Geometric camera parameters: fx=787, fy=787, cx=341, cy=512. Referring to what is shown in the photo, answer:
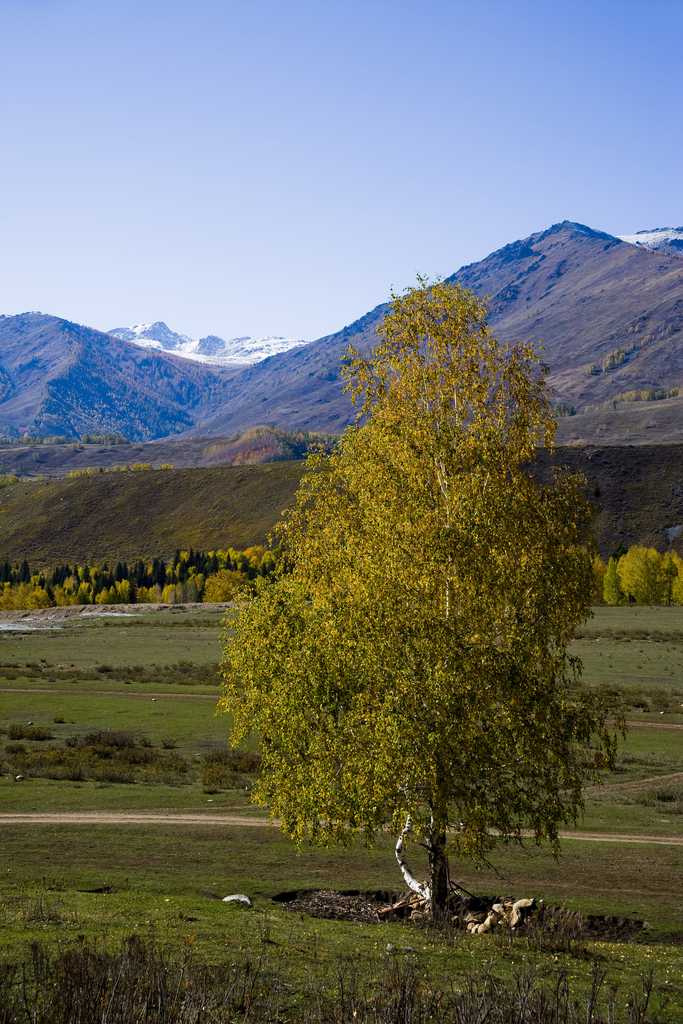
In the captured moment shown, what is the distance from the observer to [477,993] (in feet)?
37.0

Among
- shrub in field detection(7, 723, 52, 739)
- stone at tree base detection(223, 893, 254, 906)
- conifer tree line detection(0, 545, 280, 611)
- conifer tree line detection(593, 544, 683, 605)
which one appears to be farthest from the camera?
conifer tree line detection(0, 545, 280, 611)

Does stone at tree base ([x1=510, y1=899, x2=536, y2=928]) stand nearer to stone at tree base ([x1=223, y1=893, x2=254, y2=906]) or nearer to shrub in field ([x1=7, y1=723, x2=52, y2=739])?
stone at tree base ([x1=223, y1=893, x2=254, y2=906])

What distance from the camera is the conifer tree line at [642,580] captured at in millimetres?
145375

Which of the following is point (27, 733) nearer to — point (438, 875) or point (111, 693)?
point (111, 693)

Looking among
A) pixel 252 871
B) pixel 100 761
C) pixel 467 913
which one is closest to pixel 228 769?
pixel 100 761

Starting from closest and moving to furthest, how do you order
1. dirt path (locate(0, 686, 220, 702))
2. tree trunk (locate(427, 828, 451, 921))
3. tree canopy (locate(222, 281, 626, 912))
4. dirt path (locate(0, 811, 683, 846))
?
tree canopy (locate(222, 281, 626, 912)), tree trunk (locate(427, 828, 451, 921)), dirt path (locate(0, 811, 683, 846)), dirt path (locate(0, 686, 220, 702))

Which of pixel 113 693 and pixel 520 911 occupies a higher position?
pixel 520 911

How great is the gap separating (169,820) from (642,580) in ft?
434

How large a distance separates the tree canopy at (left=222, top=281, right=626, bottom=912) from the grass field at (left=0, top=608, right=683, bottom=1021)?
2801 mm

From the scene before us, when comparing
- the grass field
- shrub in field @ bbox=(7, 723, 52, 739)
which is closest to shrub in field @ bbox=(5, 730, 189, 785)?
the grass field

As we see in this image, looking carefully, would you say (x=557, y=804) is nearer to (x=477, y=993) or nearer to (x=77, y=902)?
(x=477, y=993)

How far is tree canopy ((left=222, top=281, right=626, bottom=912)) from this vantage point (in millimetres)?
17656

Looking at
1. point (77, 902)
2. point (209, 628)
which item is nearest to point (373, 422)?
point (77, 902)

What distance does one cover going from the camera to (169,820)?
93.4ft
